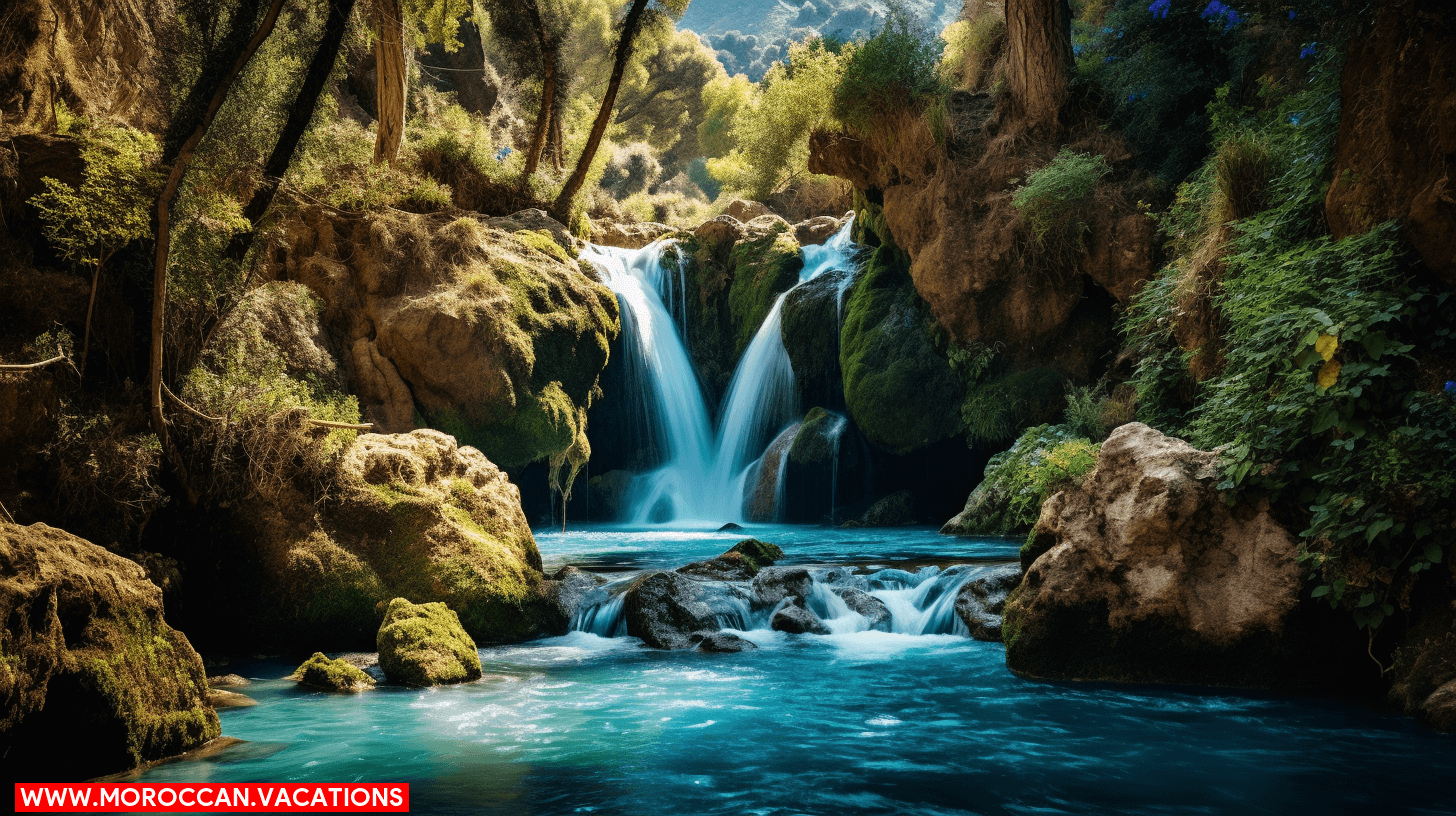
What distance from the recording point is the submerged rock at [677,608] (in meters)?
7.73

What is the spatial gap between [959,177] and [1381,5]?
9.35 m

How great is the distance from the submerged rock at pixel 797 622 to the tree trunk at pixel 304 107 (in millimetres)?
5891

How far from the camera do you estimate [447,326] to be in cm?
1305

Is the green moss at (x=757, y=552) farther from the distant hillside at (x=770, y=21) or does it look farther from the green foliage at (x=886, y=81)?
the distant hillside at (x=770, y=21)

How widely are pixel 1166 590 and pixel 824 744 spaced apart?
2613 millimetres

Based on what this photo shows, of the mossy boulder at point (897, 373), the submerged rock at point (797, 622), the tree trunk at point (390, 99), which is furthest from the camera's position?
the mossy boulder at point (897, 373)

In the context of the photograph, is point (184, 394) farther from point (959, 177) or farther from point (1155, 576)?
point (959, 177)

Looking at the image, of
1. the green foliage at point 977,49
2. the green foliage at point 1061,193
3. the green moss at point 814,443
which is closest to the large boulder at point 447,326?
the green moss at point 814,443

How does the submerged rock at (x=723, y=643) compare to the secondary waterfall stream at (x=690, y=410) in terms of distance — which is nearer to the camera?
the submerged rock at (x=723, y=643)

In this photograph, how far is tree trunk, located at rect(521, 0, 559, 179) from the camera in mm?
17297

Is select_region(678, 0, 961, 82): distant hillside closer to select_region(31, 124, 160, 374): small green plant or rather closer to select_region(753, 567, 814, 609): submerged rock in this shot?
select_region(753, 567, 814, 609): submerged rock

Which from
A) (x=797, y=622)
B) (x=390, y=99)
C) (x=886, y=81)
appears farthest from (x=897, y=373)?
(x=390, y=99)

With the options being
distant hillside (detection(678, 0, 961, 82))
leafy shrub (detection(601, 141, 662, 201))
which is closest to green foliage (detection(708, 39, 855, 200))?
leafy shrub (detection(601, 141, 662, 201))

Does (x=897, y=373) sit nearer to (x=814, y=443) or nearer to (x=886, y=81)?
(x=814, y=443)
